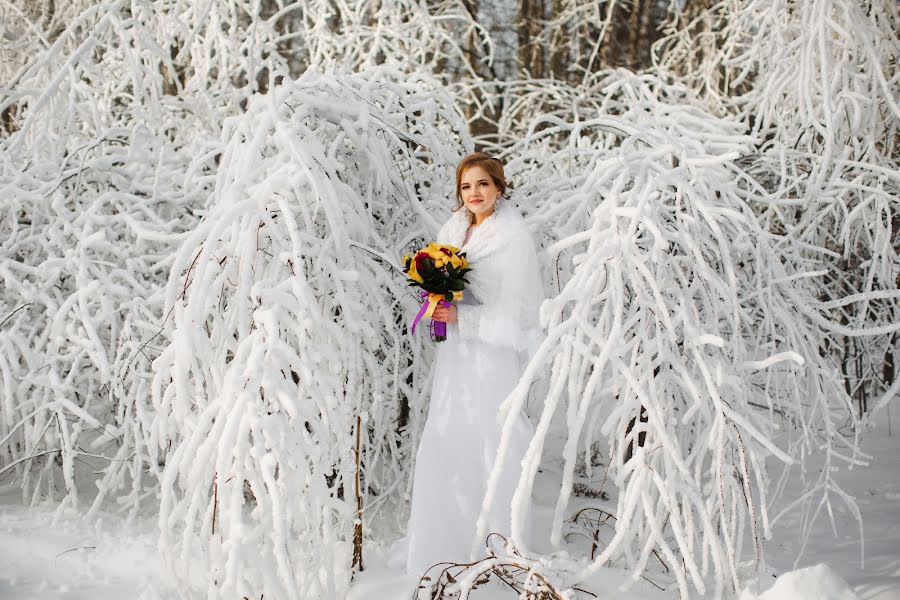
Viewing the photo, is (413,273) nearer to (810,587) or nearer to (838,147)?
(810,587)

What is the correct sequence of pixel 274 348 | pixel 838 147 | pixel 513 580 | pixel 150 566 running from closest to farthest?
1. pixel 274 348
2. pixel 513 580
3. pixel 150 566
4. pixel 838 147

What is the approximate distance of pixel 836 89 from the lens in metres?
4.30

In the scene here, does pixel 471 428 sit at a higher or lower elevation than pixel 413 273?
lower

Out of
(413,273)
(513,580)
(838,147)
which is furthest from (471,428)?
(838,147)

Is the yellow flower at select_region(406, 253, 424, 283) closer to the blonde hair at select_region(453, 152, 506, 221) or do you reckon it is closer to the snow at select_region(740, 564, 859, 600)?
the blonde hair at select_region(453, 152, 506, 221)

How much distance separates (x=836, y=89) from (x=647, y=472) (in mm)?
2952

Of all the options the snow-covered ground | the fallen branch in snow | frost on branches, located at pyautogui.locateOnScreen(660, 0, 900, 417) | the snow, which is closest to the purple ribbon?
the fallen branch in snow

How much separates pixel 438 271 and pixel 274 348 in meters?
0.83

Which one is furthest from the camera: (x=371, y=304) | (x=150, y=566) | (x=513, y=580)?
(x=150, y=566)

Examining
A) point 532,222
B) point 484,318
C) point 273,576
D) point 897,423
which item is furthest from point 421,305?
point 897,423

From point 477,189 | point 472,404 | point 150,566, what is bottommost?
point 150,566

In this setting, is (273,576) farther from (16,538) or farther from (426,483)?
(16,538)

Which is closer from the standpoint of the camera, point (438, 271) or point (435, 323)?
point (438, 271)

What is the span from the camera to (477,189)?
3111 mm
